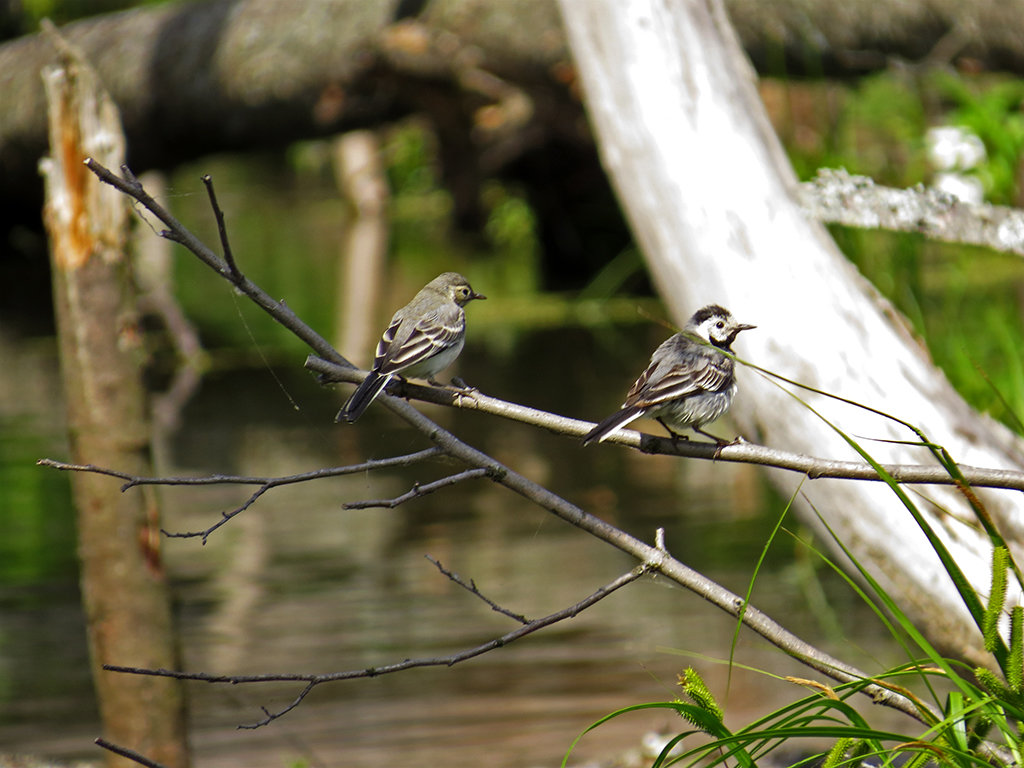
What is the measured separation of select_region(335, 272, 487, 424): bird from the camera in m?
2.93

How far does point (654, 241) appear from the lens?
401 cm

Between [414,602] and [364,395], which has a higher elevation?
[364,395]

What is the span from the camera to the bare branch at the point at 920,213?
147 inches

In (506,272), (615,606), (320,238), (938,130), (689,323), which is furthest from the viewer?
(320,238)

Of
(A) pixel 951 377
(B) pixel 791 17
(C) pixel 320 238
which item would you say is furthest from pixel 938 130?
(C) pixel 320 238

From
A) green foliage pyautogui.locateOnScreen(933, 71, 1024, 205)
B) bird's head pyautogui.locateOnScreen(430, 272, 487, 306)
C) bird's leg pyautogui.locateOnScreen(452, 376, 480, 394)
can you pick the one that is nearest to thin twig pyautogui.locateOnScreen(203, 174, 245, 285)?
bird's leg pyautogui.locateOnScreen(452, 376, 480, 394)

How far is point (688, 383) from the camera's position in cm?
263

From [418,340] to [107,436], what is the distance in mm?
1259

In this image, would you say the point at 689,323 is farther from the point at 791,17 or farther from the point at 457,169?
the point at 457,169

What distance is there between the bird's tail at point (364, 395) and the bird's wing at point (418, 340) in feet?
0.30

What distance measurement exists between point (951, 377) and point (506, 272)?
501 inches

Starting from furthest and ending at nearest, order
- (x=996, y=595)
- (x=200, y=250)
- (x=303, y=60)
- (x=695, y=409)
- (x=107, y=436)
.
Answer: (x=303, y=60)
(x=107, y=436)
(x=695, y=409)
(x=200, y=250)
(x=996, y=595)

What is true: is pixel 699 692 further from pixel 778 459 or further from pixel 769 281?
pixel 769 281

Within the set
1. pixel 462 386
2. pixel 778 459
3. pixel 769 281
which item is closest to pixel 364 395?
pixel 462 386
